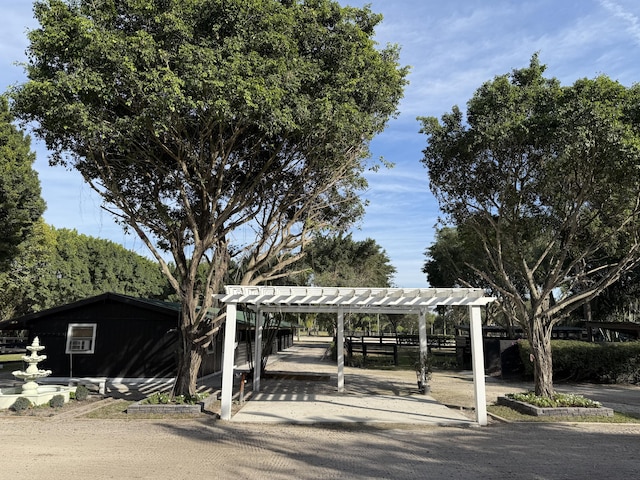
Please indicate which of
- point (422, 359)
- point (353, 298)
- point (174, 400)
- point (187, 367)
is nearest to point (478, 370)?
point (353, 298)

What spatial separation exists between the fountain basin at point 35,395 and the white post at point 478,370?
9.87 metres

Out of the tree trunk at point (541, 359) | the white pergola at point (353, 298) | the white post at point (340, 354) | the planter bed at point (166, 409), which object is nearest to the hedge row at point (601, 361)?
the tree trunk at point (541, 359)

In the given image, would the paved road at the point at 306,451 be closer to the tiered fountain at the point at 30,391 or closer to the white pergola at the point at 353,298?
the tiered fountain at the point at 30,391

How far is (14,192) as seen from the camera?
62.3 ft

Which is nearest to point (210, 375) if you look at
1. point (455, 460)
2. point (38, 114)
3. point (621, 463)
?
point (38, 114)

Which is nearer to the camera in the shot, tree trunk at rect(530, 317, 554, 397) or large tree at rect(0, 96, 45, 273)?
tree trunk at rect(530, 317, 554, 397)

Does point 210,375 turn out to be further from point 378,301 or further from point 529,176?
point 529,176

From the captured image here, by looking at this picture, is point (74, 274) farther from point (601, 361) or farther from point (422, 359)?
point (601, 361)

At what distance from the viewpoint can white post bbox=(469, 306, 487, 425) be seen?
9.58 metres

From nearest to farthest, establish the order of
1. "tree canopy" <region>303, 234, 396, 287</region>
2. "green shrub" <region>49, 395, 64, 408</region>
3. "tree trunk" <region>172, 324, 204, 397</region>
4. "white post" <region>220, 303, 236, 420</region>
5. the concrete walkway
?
"white post" <region>220, 303, 236, 420</region> < the concrete walkway < "green shrub" <region>49, 395, 64, 408</region> < "tree trunk" <region>172, 324, 204, 397</region> < "tree canopy" <region>303, 234, 396, 287</region>

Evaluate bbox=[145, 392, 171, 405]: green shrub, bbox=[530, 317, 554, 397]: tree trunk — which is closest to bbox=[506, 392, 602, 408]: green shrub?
bbox=[530, 317, 554, 397]: tree trunk

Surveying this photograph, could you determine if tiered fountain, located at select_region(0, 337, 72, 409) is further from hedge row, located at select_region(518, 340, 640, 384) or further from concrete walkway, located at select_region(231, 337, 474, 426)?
hedge row, located at select_region(518, 340, 640, 384)

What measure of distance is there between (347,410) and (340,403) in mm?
1091

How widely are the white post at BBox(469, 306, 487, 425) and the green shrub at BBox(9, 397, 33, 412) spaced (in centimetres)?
1014
